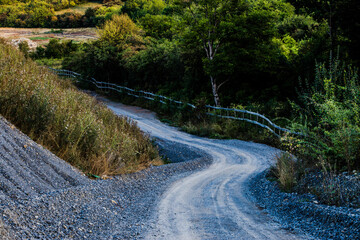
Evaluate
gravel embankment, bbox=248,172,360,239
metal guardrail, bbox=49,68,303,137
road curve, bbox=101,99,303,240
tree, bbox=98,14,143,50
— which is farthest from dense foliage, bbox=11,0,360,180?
road curve, bbox=101,99,303,240

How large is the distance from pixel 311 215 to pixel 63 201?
4.64 metres

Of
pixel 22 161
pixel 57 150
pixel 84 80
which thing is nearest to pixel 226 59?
pixel 57 150

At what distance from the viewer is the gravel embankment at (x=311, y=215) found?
5.61 metres

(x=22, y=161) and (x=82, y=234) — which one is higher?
(x=22, y=161)

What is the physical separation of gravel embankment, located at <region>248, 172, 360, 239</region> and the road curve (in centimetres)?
30

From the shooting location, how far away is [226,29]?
2409 cm

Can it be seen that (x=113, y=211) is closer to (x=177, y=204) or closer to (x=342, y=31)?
(x=177, y=204)

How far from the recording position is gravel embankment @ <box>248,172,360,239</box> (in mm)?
5605

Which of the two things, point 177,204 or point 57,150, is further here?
point 57,150

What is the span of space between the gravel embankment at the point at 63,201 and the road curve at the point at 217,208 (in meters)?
0.43

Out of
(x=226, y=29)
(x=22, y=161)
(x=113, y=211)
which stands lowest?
(x=113, y=211)

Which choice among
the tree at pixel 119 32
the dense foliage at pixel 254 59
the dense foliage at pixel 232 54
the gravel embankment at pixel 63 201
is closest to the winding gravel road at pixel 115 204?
the gravel embankment at pixel 63 201

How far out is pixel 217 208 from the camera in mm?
7660

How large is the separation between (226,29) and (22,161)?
19.2 m
